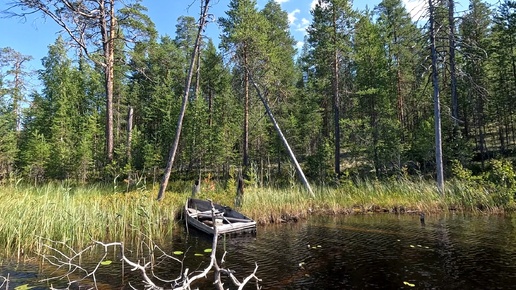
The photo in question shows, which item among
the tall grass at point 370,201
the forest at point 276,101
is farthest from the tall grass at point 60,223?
the forest at point 276,101

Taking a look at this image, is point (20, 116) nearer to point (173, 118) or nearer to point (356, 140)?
point (173, 118)

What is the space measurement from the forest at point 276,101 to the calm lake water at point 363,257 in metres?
8.33

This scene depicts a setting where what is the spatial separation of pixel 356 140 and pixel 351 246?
17884 mm

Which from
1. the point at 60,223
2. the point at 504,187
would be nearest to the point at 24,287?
the point at 60,223

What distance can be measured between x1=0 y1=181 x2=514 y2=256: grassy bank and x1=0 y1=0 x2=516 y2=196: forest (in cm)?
423

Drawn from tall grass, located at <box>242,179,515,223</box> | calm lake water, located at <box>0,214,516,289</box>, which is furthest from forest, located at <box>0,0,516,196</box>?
calm lake water, located at <box>0,214,516,289</box>

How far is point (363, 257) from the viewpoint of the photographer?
286 inches

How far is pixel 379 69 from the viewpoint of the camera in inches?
999

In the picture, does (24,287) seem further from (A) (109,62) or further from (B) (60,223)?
(A) (109,62)

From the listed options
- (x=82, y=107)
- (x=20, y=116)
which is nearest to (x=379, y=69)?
(x=82, y=107)

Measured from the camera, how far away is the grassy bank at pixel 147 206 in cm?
697

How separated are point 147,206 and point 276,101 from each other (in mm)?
19049

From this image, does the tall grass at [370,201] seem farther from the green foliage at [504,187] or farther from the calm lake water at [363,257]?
the calm lake water at [363,257]

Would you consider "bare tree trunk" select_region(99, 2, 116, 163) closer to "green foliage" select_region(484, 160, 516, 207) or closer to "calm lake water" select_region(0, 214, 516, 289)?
"calm lake water" select_region(0, 214, 516, 289)
